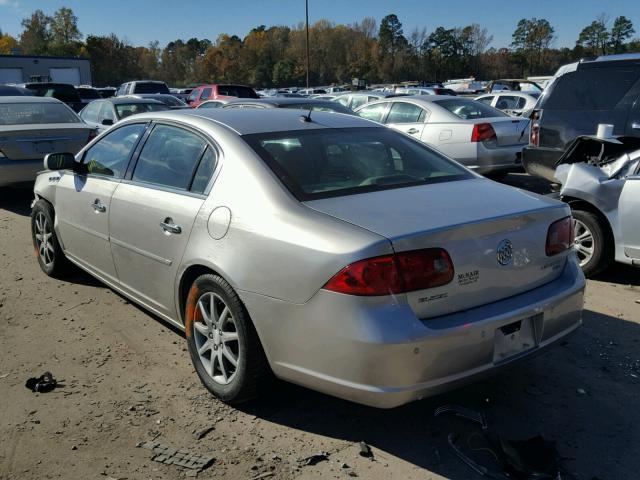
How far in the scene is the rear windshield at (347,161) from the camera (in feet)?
10.5

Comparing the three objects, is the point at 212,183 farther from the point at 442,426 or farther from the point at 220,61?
the point at 220,61

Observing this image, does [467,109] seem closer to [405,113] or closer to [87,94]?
[405,113]

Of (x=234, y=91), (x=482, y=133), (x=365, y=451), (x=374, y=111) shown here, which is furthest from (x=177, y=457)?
(x=234, y=91)

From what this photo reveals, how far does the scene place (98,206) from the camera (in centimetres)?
430

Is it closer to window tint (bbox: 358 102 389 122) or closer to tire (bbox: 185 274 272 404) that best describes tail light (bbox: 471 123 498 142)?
window tint (bbox: 358 102 389 122)

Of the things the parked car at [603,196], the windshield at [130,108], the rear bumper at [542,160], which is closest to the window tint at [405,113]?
the rear bumper at [542,160]

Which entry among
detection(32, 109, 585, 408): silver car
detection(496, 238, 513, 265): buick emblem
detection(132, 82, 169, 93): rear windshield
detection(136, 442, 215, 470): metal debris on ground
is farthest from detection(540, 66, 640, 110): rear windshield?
detection(132, 82, 169, 93): rear windshield

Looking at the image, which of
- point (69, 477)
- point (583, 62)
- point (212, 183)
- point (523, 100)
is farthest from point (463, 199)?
point (523, 100)

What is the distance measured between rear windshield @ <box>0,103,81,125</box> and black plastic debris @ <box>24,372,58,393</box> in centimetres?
641

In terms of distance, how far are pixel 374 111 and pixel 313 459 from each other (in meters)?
9.03

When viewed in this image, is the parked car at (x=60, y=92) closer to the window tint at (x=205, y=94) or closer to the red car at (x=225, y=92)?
the window tint at (x=205, y=94)

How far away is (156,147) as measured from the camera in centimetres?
397

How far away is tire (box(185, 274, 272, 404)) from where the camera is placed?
3.02 metres

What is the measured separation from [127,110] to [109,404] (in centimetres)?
951
